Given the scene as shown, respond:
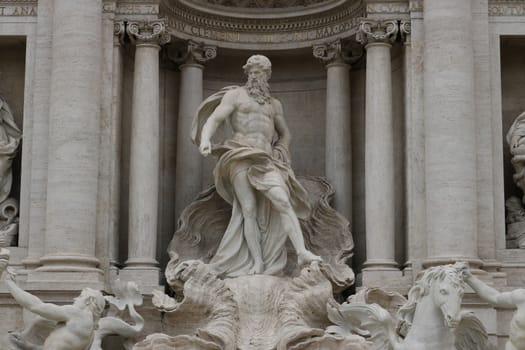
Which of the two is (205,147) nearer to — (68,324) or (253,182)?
(253,182)

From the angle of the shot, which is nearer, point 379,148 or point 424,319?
point 424,319

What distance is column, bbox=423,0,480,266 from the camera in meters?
18.1

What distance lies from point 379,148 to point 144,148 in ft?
11.3

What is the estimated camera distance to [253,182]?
18.5m

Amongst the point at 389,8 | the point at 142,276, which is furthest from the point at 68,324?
the point at 389,8

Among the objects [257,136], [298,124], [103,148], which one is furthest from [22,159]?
[298,124]

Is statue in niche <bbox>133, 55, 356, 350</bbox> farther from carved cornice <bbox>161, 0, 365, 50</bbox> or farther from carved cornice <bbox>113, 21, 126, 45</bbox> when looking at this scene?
carved cornice <bbox>161, 0, 365, 50</bbox>

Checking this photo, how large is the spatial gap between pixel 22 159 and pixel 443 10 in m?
6.55

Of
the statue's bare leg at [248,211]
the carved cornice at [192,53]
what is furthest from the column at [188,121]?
the statue's bare leg at [248,211]

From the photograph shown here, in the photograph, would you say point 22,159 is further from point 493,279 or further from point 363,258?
point 493,279

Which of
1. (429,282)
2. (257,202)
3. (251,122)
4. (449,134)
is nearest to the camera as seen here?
(429,282)

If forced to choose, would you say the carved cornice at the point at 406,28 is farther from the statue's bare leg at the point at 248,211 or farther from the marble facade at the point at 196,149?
the statue's bare leg at the point at 248,211

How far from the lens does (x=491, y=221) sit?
18.6 metres

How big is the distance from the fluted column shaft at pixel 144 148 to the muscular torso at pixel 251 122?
48.9 inches
